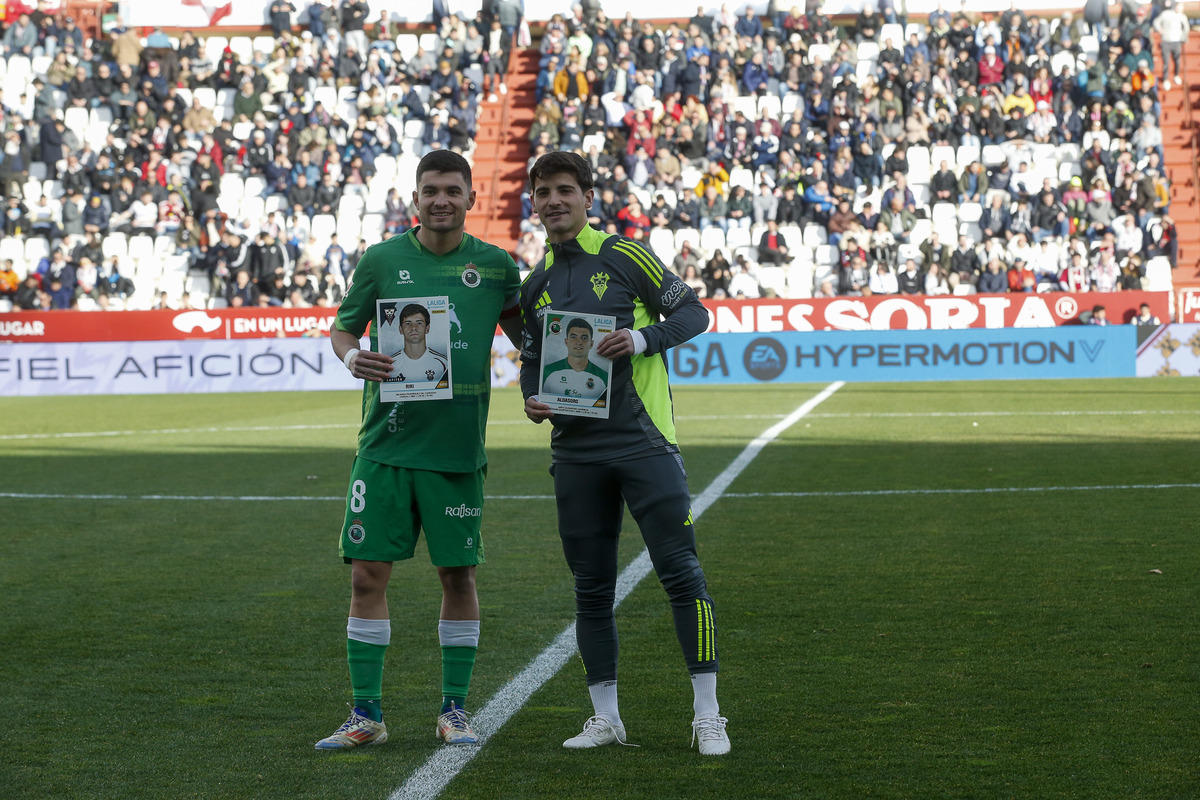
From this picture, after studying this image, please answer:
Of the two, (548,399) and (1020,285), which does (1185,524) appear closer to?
(548,399)

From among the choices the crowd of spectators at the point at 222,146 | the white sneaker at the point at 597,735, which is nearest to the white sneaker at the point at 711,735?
the white sneaker at the point at 597,735

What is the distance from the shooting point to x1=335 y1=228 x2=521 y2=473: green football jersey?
4371mm

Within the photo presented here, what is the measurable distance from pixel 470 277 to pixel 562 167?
49 cm

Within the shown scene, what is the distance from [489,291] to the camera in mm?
4461

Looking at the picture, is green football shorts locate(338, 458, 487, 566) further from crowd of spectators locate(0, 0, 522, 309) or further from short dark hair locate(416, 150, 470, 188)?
crowd of spectators locate(0, 0, 522, 309)

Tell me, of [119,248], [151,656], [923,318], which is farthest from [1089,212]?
[151,656]

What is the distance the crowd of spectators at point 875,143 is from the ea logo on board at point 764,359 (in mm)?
2191

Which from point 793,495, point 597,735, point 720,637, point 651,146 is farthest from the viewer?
point 651,146

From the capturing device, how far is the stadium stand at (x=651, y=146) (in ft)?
86.2

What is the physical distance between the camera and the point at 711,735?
4.11 metres

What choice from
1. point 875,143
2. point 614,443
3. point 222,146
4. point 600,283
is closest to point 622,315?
point 600,283

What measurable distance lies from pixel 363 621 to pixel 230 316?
2152 cm

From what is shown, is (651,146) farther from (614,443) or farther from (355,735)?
(355,735)

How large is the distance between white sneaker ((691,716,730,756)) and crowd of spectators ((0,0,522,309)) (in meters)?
22.3
